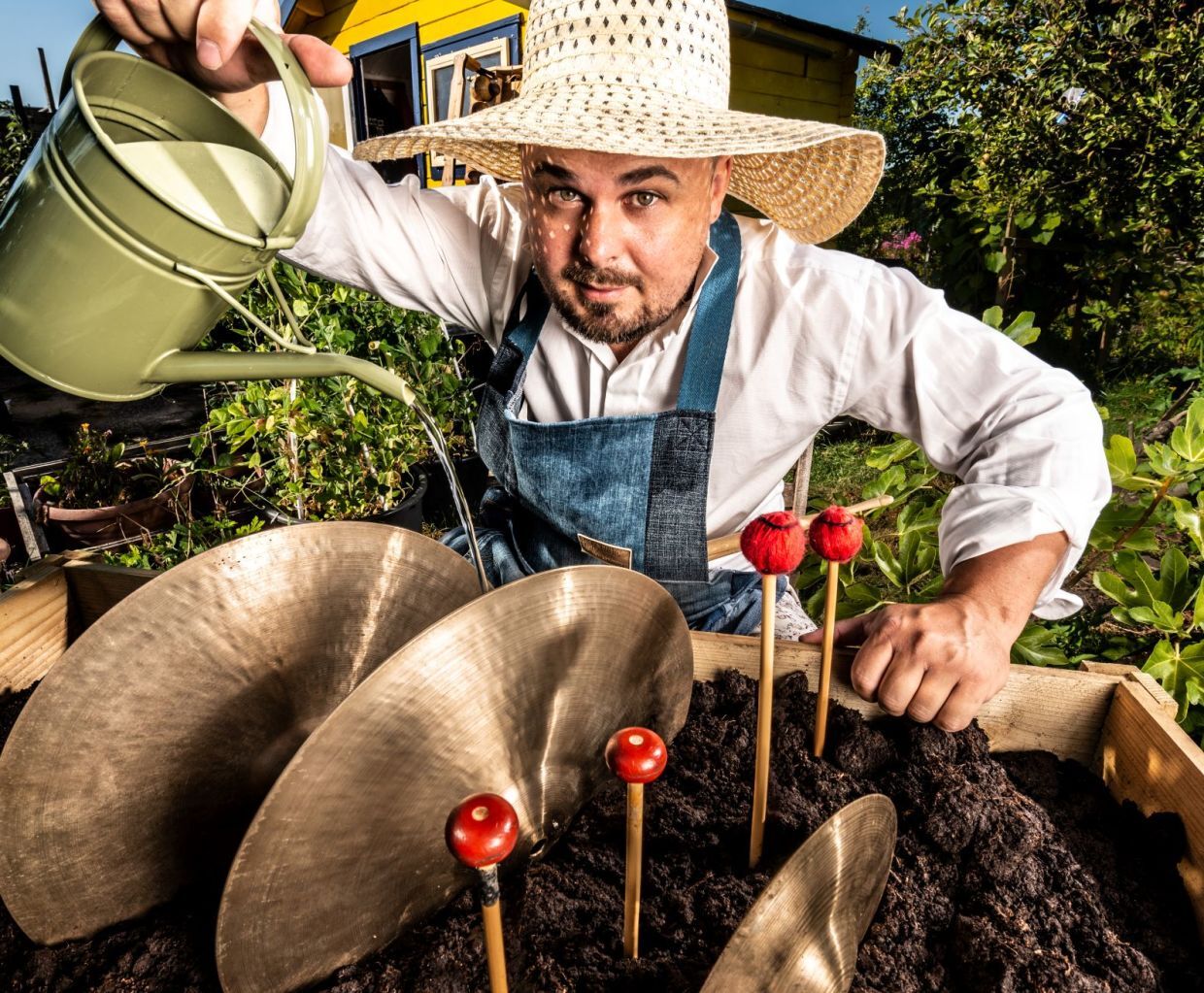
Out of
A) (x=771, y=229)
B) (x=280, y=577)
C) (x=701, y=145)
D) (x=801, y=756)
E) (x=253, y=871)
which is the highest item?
(x=701, y=145)

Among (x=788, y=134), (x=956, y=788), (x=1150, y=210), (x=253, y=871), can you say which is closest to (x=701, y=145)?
(x=788, y=134)

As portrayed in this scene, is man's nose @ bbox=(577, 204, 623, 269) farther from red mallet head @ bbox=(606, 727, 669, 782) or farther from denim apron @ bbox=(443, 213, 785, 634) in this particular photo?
red mallet head @ bbox=(606, 727, 669, 782)

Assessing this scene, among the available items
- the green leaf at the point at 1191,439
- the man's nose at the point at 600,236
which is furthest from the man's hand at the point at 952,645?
the man's nose at the point at 600,236

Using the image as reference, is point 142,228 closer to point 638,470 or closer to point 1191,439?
point 638,470

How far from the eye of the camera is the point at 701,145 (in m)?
1.16

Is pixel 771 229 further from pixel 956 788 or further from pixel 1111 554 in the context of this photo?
pixel 956 788

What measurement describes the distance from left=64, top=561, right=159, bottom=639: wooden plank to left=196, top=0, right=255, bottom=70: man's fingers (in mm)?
892

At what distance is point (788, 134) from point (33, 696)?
49.1 inches

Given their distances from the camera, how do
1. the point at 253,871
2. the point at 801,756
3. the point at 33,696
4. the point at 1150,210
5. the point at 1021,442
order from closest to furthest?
1. the point at 253,871
2. the point at 33,696
3. the point at 801,756
4. the point at 1021,442
5. the point at 1150,210

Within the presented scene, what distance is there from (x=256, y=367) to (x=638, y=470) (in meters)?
0.87

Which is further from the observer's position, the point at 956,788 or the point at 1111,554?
the point at 1111,554

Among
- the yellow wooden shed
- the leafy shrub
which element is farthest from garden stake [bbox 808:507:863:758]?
the yellow wooden shed

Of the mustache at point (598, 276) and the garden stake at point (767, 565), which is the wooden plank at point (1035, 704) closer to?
the garden stake at point (767, 565)

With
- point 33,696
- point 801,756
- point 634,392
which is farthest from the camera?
point 634,392
